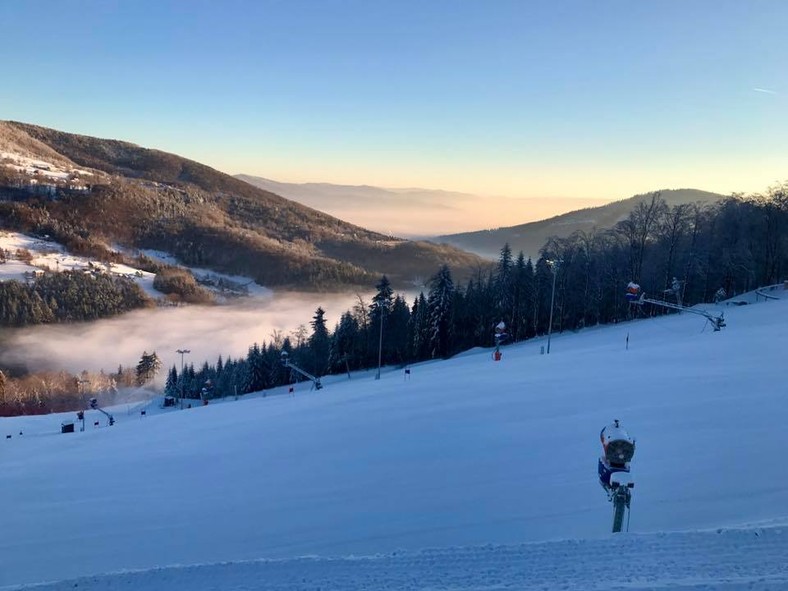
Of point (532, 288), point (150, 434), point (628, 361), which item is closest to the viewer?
point (150, 434)

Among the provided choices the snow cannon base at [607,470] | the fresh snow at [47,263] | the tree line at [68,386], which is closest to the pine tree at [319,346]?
the snow cannon base at [607,470]

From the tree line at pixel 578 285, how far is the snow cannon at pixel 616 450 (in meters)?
31.5

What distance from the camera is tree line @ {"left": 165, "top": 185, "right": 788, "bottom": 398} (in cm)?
4038

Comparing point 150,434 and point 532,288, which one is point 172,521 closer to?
point 150,434

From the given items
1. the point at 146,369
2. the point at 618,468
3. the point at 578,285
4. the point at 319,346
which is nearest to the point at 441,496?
the point at 618,468

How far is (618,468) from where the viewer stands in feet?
19.1

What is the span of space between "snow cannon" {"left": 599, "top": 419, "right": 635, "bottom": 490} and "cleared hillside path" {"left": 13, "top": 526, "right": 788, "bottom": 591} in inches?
27.5

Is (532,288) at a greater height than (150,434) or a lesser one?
greater

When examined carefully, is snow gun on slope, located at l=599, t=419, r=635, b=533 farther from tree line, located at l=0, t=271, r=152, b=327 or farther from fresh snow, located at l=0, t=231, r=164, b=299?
fresh snow, located at l=0, t=231, r=164, b=299

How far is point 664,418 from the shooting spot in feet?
31.8

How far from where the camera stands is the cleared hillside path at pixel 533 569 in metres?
4.60

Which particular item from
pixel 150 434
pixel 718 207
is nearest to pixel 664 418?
pixel 150 434

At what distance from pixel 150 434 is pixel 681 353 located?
15.6 metres

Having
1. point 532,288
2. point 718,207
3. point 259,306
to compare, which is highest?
point 718,207
